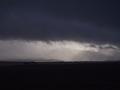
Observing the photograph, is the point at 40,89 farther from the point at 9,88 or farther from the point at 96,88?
the point at 96,88

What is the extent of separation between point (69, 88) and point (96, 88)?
317 cm

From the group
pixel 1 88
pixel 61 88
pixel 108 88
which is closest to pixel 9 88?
pixel 1 88

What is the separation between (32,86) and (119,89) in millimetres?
10643

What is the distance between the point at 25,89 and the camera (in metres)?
38.3

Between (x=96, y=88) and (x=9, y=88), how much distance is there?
10.2 m

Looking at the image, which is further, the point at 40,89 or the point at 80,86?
the point at 80,86

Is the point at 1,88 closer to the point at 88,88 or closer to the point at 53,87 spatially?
the point at 53,87

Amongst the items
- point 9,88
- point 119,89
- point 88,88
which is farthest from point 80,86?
point 9,88

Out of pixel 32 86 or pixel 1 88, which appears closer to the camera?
pixel 1 88

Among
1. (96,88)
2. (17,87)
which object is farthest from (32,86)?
(96,88)

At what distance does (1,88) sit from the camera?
38281mm

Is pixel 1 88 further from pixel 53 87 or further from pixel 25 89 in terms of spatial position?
pixel 53 87

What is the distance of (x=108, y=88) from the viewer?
3856 cm

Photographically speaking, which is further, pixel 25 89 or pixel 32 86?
pixel 32 86
